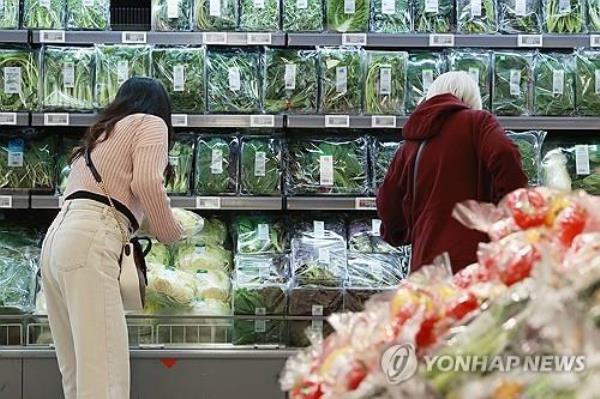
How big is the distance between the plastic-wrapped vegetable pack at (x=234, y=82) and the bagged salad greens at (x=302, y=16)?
0.78ft

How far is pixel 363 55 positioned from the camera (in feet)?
13.8

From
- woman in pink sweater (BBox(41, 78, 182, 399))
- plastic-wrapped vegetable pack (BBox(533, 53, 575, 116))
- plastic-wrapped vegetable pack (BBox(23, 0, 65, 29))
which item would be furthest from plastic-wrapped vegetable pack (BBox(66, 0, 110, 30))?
plastic-wrapped vegetable pack (BBox(533, 53, 575, 116))

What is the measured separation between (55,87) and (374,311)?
316 centimetres

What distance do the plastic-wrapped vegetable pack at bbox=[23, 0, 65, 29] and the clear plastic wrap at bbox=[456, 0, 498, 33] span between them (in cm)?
175

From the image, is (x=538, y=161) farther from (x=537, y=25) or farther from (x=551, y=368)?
(x=551, y=368)

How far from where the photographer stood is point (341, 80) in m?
4.14

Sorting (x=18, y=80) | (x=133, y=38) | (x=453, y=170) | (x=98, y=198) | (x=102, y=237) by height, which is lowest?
(x=102, y=237)

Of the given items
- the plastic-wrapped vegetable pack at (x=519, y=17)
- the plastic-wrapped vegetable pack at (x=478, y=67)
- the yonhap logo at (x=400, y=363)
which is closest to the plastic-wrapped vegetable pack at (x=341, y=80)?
the plastic-wrapped vegetable pack at (x=478, y=67)

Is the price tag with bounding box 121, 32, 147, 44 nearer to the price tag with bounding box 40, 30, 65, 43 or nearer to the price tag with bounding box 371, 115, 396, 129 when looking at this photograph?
the price tag with bounding box 40, 30, 65, 43

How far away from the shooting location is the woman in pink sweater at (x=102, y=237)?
295cm

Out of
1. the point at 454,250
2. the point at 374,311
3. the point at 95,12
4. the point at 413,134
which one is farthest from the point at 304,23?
the point at 374,311

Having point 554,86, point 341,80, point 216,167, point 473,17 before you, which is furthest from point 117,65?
point 554,86

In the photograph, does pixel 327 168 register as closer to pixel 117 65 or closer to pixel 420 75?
pixel 420 75

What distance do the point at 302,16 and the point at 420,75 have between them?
60 centimetres
